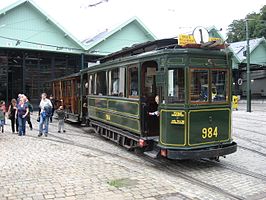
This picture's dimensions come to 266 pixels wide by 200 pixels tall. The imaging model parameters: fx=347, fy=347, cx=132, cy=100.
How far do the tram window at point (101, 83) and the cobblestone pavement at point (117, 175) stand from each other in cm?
220

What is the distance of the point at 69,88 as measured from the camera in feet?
62.0

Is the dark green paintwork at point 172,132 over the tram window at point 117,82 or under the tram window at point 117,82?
under

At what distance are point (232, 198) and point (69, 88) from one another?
1411 centimetres

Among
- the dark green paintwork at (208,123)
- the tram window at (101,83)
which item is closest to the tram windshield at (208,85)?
the dark green paintwork at (208,123)

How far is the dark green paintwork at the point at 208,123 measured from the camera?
781 centimetres

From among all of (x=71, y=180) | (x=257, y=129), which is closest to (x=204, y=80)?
(x=71, y=180)

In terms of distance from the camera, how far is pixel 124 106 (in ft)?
32.6

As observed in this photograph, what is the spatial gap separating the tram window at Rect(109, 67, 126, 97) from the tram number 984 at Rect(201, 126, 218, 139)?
2.91m

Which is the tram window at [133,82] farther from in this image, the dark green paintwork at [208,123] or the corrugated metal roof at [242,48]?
the corrugated metal roof at [242,48]

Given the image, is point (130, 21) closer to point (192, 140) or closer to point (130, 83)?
point (130, 83)

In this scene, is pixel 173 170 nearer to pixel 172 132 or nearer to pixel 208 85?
pixel 172 132

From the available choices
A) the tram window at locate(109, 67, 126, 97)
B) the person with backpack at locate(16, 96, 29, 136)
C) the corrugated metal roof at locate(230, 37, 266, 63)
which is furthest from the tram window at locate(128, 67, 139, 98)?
the corrugated metal roof at locate(230, 37, 266, 63)

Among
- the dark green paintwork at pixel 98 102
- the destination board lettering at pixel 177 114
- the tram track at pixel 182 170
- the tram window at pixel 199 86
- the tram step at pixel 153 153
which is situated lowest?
the tram track at pixel 182 170

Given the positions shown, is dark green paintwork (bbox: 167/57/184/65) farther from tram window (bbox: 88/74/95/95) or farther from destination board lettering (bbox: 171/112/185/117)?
tram window (bbox: 88/74/95/95)
